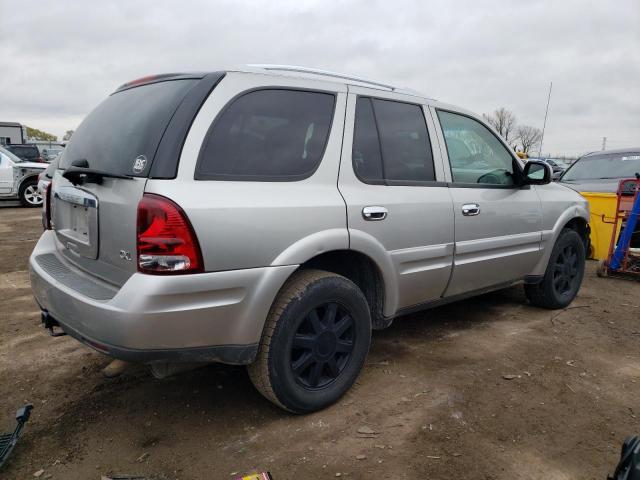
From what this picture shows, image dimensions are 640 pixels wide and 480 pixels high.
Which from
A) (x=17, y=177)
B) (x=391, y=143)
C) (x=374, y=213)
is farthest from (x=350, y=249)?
(x=17, y=177)

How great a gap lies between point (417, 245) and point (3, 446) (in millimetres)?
2413

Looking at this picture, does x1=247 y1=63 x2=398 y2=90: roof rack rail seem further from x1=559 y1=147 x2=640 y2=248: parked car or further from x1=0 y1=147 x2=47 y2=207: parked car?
x1=0 y1=147 x2=47 y2=207: parked car

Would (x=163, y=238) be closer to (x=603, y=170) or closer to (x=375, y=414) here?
(x=375, y=414)

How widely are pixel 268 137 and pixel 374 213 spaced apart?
74 centimetres

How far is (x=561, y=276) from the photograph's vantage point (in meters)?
4.57

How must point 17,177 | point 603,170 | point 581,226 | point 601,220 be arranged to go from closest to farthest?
point 581,226, point 601,220, point 603,170, point 17,177

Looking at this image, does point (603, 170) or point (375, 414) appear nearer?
point (375, 414)

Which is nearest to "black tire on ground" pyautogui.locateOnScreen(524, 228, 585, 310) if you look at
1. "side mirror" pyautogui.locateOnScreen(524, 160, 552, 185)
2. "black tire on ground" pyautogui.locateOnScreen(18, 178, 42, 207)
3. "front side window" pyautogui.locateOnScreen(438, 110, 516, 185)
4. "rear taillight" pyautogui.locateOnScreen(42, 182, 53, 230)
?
"side mirror" pyautogui.locateOnScreen(524, 160, 552, 185)

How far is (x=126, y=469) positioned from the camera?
2.27m

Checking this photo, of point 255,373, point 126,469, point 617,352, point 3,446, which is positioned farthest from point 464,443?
point 3,446

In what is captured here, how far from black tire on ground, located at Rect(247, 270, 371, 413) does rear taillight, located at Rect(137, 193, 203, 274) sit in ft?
1.83


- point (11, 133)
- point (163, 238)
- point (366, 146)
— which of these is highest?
point (11, 133)

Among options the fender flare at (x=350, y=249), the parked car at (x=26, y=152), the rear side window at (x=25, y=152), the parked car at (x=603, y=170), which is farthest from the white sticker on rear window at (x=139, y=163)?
the rear side window at (x=25, y=152)

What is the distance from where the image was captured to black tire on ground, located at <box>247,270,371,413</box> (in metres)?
2.44
